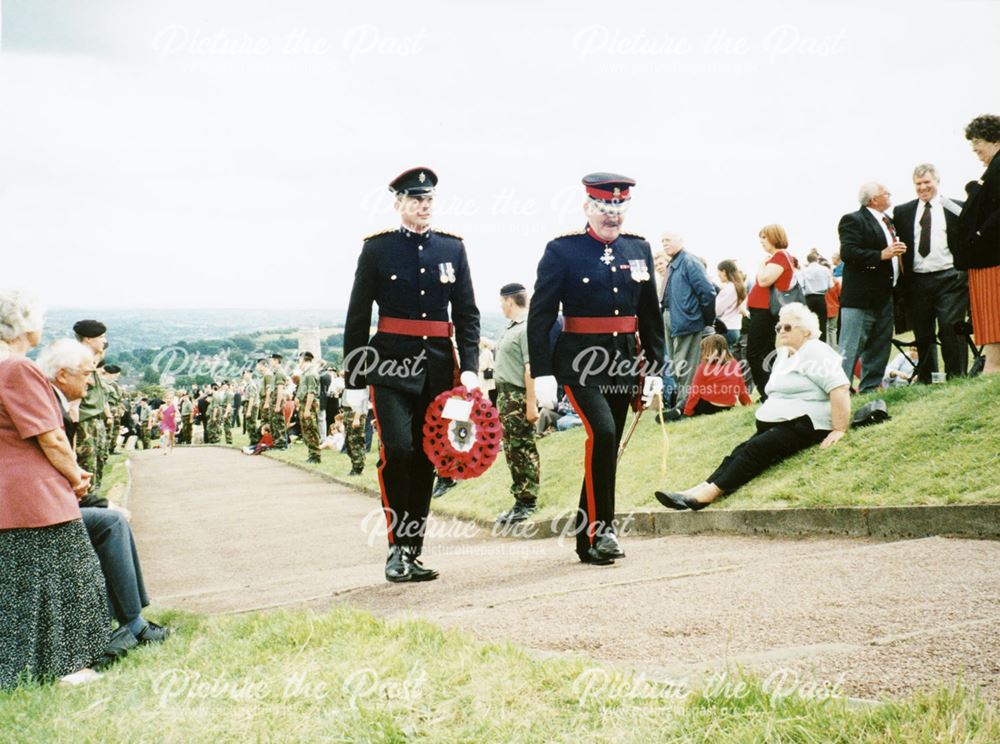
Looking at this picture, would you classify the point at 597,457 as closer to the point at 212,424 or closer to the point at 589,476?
the point at 589,476

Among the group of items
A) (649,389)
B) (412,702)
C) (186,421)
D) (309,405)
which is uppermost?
(649,389)

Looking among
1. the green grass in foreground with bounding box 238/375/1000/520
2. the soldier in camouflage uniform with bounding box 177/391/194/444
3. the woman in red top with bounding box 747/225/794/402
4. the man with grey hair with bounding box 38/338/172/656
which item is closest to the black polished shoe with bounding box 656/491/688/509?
the green grass in foreground with bounding box 238/375/1000/520

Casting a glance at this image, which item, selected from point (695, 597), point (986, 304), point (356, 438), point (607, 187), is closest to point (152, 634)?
point (695, 597)

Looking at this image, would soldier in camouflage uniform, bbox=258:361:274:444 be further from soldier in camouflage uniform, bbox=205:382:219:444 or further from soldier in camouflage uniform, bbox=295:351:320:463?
soldier in camouflage uniform, bbox=205:382:219:444

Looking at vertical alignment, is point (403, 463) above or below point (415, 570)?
above

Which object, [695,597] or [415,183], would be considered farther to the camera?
[415,183]

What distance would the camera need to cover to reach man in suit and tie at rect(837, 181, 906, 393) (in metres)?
10.7

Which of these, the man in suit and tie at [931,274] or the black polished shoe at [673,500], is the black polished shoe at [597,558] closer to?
the black polished shoe at [673,500]

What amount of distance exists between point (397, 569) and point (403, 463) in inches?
29.2

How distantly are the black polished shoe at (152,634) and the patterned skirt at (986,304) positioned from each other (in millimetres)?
7137

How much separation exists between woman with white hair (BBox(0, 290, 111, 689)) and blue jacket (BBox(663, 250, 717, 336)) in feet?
30.8

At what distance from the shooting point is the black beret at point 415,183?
6.99 meters

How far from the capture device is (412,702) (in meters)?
3.86

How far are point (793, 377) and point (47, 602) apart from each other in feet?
20.6
